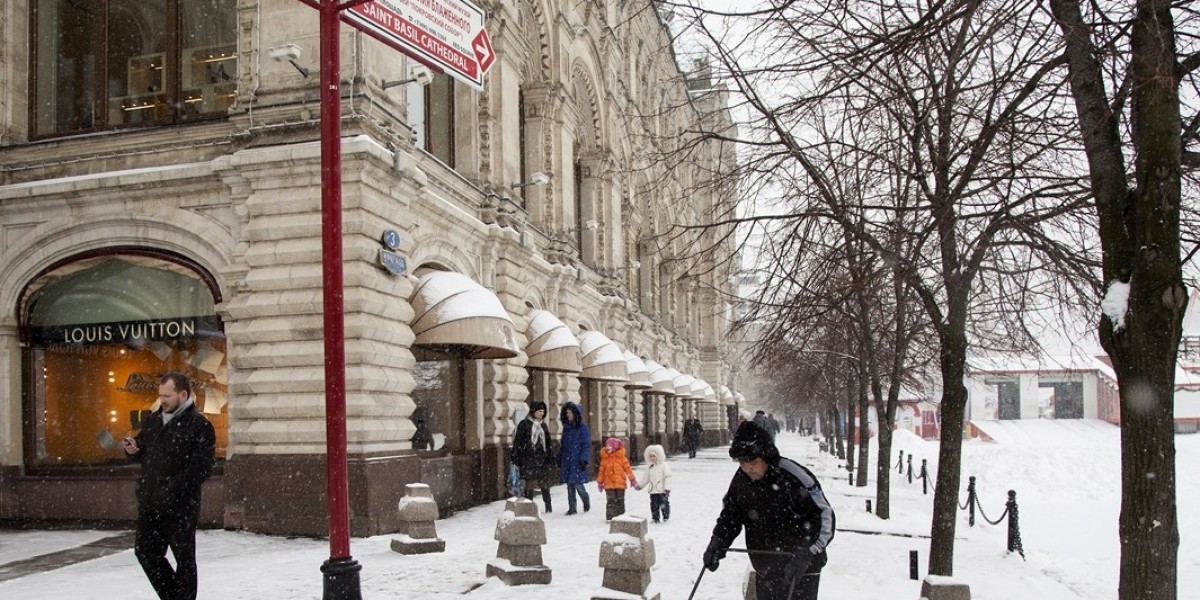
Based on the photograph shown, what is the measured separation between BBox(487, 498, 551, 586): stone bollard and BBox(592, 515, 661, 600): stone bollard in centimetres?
140

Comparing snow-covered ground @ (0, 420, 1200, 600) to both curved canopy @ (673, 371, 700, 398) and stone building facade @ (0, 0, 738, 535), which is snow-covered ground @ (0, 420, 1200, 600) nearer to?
stone building facade @ (0, 0, 738, 535)

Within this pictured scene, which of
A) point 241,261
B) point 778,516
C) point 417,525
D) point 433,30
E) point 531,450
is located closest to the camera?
point 778,516

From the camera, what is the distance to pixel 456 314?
16.0m

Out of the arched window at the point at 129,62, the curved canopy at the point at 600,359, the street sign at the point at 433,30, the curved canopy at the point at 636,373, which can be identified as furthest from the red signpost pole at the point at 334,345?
the curved canopy at the point at 636,373

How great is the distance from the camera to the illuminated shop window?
15.8m

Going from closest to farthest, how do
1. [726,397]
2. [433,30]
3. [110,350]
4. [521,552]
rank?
[433,30]
[521,552]
[110,350]
[726,397]

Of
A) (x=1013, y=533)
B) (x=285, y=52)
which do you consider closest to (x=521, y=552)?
(x=1013, y=533)

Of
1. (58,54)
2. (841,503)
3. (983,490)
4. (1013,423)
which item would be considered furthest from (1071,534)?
(1013,423)

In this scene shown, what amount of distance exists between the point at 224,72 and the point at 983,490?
Answer: 98.3 ft

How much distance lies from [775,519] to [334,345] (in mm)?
3272

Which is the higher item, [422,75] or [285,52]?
[285,52]

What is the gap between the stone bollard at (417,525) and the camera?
12094mm

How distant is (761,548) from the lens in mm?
6426

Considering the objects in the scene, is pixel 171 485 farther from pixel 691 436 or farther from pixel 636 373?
pixel 691 436
